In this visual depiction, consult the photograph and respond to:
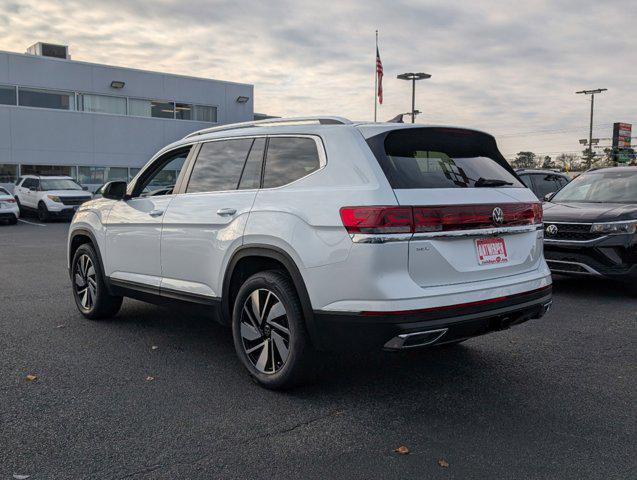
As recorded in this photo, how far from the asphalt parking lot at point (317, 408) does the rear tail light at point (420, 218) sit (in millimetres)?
1183

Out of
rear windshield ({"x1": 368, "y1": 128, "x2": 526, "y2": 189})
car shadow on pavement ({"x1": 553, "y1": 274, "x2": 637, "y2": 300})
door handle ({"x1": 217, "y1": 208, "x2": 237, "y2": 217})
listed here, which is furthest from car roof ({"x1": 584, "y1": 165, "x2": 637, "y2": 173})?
door handle ({"x1": 217, "y1": 208, "x2": 237, "y2": 217})

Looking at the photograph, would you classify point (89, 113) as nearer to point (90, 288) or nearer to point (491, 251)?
point (90, 288)

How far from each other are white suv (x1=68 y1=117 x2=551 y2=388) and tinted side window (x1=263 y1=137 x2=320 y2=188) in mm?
10

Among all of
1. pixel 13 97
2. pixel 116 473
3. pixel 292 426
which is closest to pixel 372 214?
pixel 292 426

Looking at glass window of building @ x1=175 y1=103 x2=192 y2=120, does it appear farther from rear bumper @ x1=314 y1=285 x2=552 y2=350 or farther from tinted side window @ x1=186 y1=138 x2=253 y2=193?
rear bumper @ x1=314 y1=285 x2=552 y2=350

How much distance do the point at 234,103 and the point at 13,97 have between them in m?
11.6

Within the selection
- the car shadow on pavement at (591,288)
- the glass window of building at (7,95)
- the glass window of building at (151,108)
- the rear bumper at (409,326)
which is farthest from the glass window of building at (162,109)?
the rear bumper at (409,326)

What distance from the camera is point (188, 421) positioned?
3.77m

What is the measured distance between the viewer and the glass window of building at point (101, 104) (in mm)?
29547

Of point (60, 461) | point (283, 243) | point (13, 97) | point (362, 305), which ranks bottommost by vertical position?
point (60, 461)

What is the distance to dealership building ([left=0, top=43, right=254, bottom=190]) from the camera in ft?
89.9

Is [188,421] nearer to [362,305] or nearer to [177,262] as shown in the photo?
[362,305]

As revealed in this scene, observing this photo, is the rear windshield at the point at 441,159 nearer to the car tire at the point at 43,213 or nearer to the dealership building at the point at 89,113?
the car tire at the point at 43,213

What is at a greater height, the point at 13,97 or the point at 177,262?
the point at 13,97
